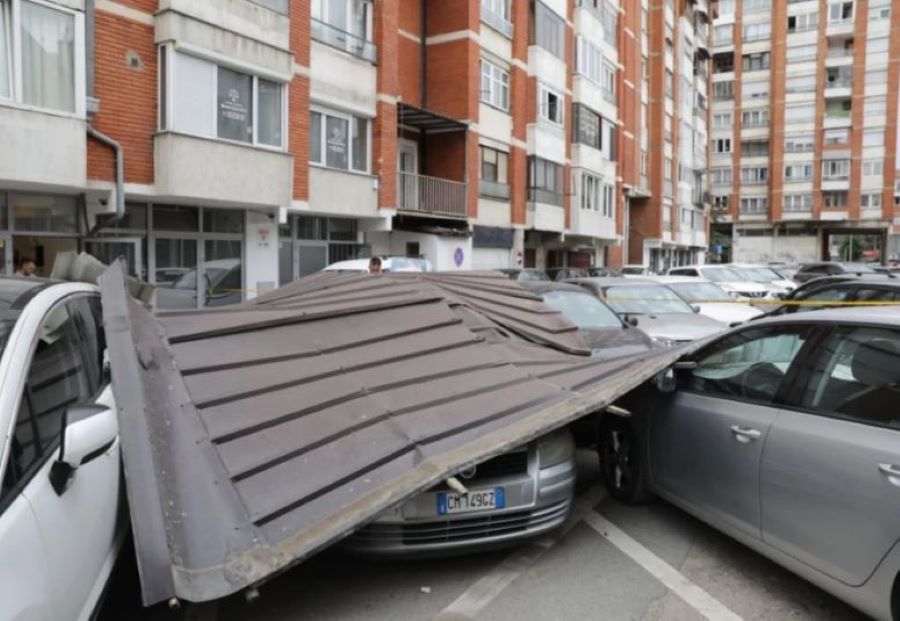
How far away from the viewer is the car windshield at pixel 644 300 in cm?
1117

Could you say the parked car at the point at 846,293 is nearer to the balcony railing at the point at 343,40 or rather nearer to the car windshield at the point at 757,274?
the car windshield at the point at 757,274

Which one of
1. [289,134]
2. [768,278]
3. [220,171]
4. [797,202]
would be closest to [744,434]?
[220,171]

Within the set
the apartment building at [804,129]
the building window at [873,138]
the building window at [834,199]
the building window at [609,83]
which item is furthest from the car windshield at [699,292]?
the building window at [873,138]

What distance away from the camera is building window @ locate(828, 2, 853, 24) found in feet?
197

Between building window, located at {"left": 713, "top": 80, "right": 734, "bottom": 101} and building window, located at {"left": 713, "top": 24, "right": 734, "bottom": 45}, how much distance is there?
3.78 meters

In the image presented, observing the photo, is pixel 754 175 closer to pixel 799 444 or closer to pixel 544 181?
pixel 544 181

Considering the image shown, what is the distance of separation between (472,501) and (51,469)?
2115 millimetres

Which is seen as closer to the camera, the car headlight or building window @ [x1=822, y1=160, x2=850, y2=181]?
the car headlight

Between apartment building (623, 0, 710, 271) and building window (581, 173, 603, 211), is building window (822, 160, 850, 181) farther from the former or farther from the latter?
building window (581, 173, 603, 211)

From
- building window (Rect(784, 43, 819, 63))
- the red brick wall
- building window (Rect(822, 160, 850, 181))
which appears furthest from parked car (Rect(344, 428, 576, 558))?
building window (Rect(784, 43, 819, 63))

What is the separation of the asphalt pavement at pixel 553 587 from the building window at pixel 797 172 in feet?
217

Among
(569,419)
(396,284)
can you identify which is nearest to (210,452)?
(569,419)

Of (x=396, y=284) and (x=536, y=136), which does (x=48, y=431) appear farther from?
(x=536, y=136)

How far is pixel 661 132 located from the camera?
44.0 m
